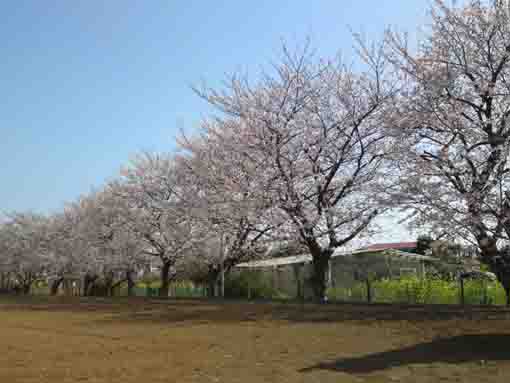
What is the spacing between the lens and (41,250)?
126 feet

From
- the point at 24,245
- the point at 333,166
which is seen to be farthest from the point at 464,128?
the point at 24,245

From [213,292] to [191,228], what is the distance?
120 inches

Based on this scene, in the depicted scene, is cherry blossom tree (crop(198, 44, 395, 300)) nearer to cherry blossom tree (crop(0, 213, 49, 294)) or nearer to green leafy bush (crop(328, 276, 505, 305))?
green leafy bush (crop(328, 276, 505, 305))

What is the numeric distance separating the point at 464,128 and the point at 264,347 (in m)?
7.09

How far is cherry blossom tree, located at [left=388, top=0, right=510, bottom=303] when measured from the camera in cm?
1148

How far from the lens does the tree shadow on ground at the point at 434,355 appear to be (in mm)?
6777

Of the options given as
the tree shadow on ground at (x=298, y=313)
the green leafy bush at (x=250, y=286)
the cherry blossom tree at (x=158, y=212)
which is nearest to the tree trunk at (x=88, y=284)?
the cherry blossom tree at (x=158, y=212)

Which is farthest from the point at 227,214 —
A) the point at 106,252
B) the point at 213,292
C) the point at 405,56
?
the point at 106,252

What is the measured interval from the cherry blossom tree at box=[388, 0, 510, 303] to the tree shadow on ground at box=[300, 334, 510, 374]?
12.0 ft

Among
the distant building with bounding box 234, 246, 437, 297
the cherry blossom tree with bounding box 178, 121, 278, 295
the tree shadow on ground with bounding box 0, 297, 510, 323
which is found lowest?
the tree shadow on ground with bounding box 0, 297, 510, 323

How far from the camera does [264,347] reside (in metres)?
8.32

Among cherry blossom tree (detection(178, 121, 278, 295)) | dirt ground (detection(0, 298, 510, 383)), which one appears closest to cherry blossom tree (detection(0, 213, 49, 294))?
cherry blossom tree (detection(178, 121, 278, 295))

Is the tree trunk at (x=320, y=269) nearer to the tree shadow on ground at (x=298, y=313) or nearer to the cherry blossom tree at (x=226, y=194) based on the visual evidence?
the cherry blossom tree at (x=226, y=194)

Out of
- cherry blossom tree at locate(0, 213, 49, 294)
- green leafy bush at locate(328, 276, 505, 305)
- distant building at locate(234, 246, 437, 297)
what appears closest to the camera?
green leafy bush at locate(328, 276, 505, 305)
